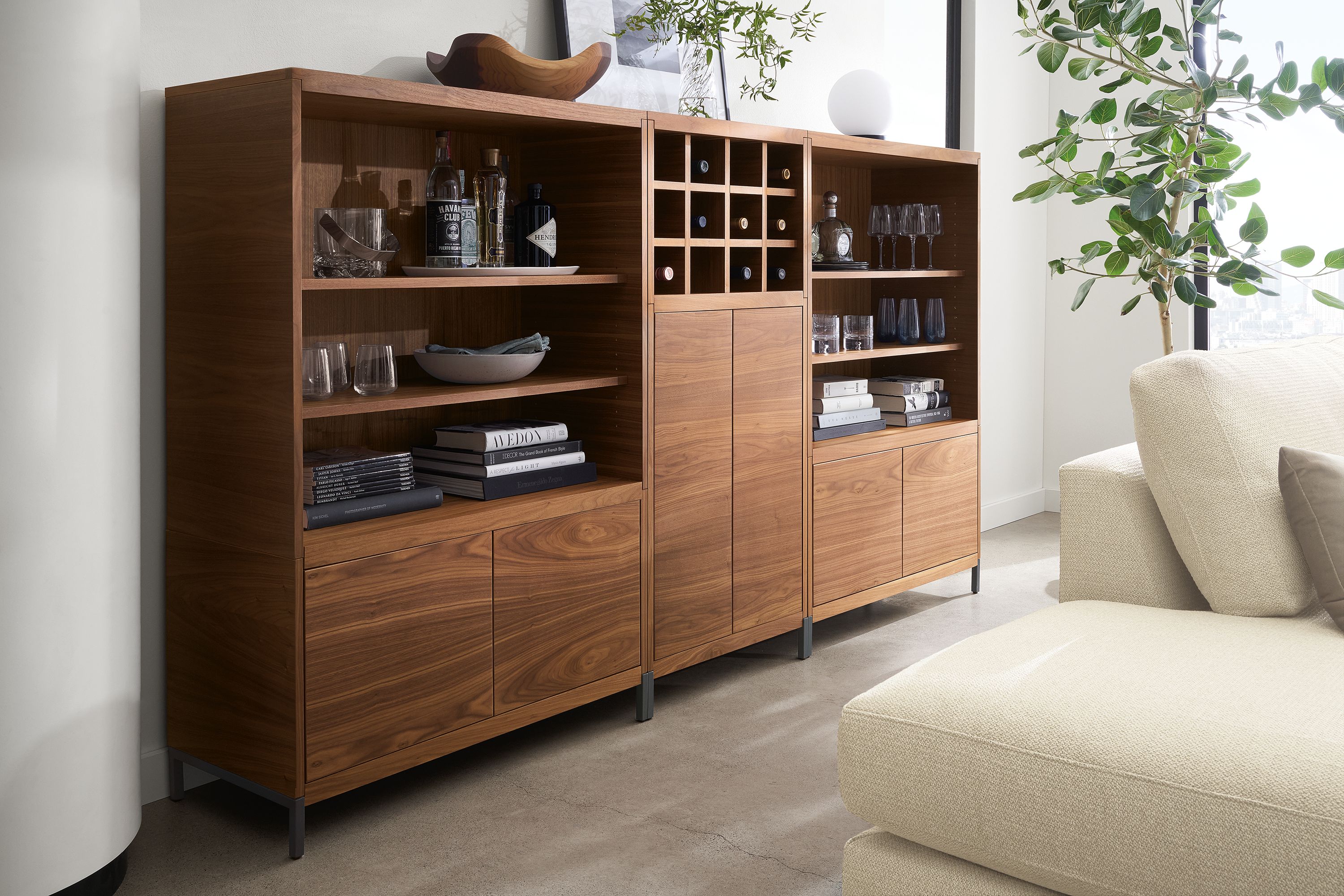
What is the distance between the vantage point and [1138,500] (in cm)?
224

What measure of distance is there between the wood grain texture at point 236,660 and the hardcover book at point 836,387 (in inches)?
74.3

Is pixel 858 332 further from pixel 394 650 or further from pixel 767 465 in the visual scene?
pixel 394 650

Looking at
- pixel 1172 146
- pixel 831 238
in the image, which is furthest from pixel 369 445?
pixel 1172 146

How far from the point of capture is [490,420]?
3.13 metres

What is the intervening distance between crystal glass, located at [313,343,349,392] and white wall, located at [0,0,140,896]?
420 millimetres

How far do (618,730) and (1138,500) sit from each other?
4.54 ft

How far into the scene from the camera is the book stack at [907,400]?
4004 millimetres

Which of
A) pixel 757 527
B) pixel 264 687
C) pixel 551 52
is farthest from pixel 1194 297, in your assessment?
pixel 264 687

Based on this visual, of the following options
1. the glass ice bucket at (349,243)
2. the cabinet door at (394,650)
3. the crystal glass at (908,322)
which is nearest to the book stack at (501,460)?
the cabinet door at (394,650)

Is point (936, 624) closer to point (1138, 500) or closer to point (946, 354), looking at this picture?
point (946, 354)

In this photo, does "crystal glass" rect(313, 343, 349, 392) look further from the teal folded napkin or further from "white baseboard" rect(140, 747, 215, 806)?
"white baseboard" rect(140, 747, 215, 806)

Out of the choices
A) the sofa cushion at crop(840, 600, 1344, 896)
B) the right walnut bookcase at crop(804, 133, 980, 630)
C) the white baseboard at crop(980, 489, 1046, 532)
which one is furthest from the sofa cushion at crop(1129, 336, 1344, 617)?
the white baseboard at crop(980, 489, 1046, 532)

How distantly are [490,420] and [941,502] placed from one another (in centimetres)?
172

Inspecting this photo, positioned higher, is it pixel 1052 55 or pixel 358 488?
pixel 1052 55
